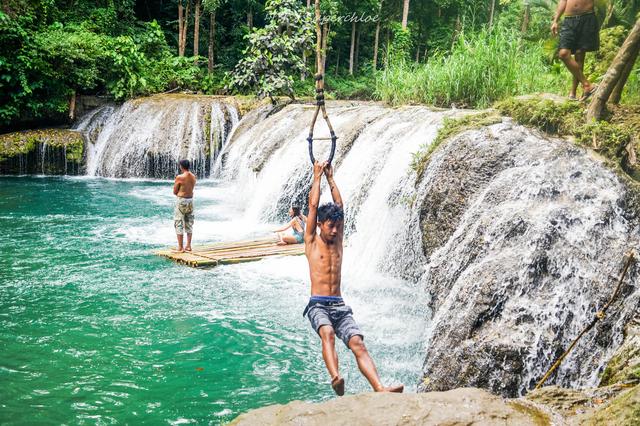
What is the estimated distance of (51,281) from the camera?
7.54 m

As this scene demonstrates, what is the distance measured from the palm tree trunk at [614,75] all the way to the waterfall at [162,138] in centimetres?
Result: 1261

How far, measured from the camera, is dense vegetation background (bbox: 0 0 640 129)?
1036 centimetres

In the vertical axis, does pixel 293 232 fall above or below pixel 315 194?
below

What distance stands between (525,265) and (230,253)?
502 centimetres

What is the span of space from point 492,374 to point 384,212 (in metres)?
3.88

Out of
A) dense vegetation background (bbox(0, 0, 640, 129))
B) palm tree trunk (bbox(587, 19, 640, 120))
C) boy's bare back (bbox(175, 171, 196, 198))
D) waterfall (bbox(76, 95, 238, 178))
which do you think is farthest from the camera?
waterfall (bbox(76, 95, 238, 178))

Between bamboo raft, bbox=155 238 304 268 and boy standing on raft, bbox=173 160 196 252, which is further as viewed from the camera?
boy standing on raft, bbox=173 160 196 252

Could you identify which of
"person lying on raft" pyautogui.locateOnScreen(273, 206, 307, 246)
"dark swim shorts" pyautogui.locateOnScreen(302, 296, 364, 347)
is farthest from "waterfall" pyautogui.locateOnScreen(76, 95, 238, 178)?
"dark swim shorts" pyautogui.locateOnScreen(302, 296, 364, 347)

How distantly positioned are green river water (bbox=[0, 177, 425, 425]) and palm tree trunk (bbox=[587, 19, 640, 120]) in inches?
120

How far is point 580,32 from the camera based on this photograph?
684 cm

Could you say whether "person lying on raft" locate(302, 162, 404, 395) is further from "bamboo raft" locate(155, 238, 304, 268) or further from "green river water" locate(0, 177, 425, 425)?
"bamboo raft" locate(155, 238, 304, 268)

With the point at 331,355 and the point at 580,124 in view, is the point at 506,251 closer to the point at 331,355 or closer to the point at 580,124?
the point at 580,124

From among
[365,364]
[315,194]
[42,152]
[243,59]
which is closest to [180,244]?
[315,194]

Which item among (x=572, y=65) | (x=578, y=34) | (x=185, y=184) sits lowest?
(x=185, y=184)
